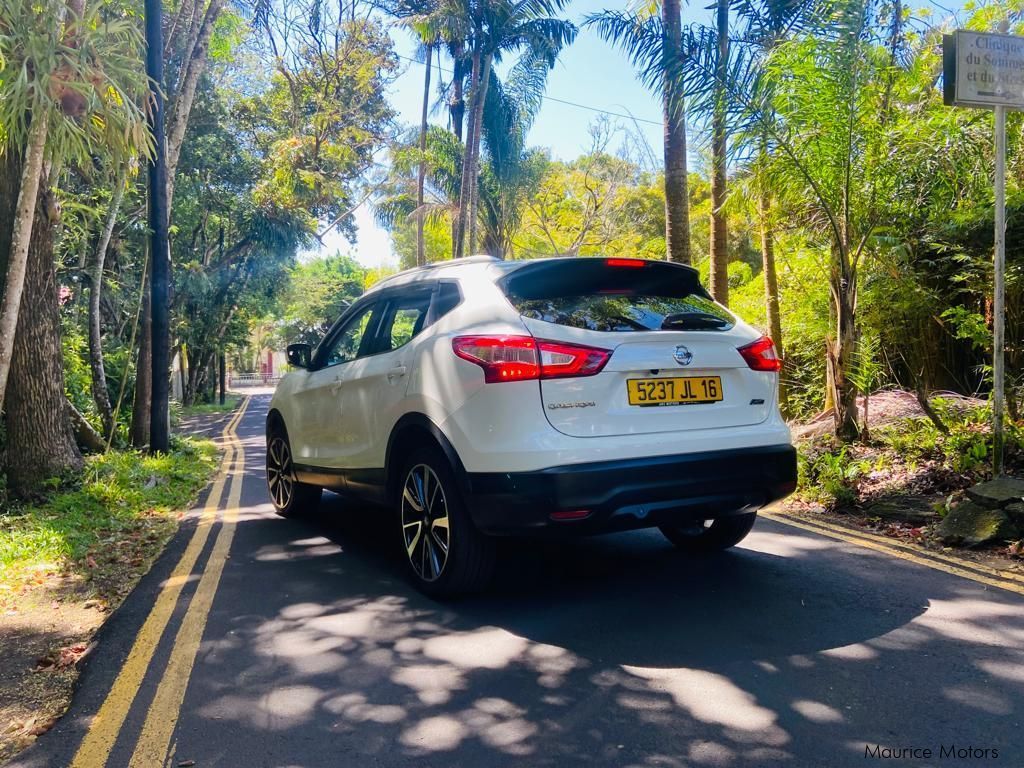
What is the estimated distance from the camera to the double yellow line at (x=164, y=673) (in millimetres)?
2861

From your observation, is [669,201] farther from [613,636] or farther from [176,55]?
[176,55]

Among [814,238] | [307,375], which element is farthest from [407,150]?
[307,375]

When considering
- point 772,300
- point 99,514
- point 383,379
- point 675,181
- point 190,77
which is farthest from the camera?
point 190,77

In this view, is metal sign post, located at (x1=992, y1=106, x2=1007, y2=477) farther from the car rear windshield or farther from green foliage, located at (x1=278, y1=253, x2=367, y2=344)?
green foliage, located at (x1=278, y1=253, x2=367, y2=344)

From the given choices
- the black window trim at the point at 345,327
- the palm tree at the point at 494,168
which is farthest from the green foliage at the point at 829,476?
the palm tree at the point at 494,168

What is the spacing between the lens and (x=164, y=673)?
3551mm

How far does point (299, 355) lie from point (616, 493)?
11.8 feet

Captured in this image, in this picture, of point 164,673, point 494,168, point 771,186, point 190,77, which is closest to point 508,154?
point 494,168

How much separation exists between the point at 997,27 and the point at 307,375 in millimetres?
8154

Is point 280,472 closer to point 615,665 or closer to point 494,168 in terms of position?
→ point 615,665

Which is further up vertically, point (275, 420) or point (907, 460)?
point (275, 420)

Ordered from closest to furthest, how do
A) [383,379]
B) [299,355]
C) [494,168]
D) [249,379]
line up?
[383,379] → [299,355] → [494,168] → [249,379]

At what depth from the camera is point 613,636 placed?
3717 mm

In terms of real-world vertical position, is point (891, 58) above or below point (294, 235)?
below
